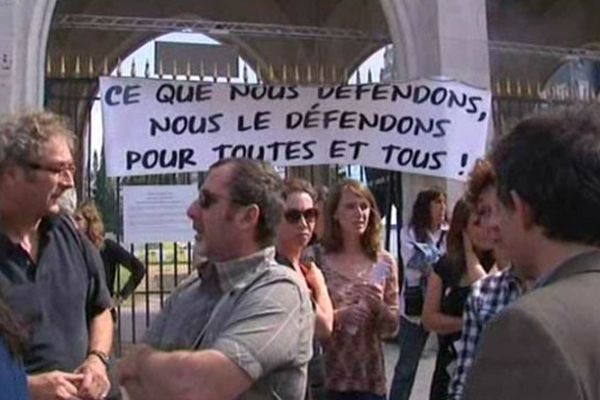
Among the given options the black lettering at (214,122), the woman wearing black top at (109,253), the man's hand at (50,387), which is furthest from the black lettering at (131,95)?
the man's hand at (50,387)

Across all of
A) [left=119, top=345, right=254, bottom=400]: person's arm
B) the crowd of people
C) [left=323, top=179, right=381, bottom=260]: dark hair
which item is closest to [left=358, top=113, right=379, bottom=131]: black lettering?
the crowd of people

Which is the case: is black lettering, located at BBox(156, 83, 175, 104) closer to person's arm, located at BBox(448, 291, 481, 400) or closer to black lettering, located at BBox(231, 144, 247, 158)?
black lettering, located at BBox(231, 144, 247, 158)

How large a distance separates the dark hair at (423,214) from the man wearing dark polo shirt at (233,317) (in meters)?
3.63

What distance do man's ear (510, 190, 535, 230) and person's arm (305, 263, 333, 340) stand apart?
2.16 meters

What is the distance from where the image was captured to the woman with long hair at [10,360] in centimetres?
183

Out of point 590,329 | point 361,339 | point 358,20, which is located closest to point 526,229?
point 590,329

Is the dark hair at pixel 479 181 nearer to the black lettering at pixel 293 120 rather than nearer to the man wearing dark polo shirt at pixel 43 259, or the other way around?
the man wearing dark polo shirt at pixel 43 259

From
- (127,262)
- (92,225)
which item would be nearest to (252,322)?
(92,225)

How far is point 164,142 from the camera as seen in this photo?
7.89 meters

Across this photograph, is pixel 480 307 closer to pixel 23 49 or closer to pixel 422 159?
pixel 422 159

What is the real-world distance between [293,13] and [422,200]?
1179cm

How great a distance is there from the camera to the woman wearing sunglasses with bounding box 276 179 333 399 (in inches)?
161

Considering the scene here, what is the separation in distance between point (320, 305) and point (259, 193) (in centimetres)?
141

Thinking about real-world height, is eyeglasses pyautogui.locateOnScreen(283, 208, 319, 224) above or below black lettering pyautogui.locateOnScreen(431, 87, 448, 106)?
below
